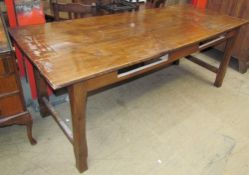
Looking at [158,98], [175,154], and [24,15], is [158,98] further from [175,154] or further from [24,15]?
[24,15]

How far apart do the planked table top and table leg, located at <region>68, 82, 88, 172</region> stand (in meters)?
0.11

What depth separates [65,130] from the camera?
5.07 ft

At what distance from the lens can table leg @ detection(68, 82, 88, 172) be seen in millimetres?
1213

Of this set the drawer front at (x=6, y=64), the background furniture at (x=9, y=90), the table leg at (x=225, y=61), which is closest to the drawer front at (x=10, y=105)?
the background furniture at (x=9, y=90)

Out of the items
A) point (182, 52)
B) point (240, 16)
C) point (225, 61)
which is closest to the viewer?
point (182, 52)

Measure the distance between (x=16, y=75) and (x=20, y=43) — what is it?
0.20 metres

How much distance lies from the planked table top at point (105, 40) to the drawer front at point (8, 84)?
22 centimetres

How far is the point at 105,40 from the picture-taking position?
155cm

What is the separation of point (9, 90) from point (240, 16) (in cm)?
272

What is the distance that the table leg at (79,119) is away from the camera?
1213 millimetres

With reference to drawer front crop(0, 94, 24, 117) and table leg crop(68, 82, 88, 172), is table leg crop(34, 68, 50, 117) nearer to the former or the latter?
drawer front crop(0, 94, 24, 117)

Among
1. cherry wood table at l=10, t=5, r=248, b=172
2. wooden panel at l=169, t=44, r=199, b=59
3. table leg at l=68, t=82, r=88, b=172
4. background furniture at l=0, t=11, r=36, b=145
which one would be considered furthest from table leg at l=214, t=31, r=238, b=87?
background furniture at l=0, t=11, r=36, b=145

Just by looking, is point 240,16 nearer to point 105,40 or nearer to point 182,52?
point 182,52

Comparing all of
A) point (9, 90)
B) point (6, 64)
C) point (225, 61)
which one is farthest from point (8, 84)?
point (225, 61)
